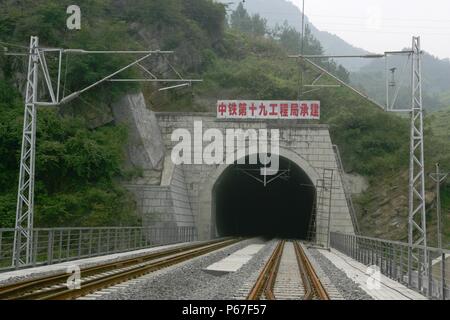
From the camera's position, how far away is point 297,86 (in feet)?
159

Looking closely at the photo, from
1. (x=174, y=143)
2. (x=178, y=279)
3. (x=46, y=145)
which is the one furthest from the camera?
(x=174, y=143)

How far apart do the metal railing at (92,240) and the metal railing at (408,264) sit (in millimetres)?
7947

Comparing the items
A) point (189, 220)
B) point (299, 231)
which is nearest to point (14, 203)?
point (189, 220)

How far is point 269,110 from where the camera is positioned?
30.7 metres

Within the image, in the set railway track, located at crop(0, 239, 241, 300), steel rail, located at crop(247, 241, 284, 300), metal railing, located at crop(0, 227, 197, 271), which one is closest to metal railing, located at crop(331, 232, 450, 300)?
steel rail, located at crop(247, 241, 284, 300)

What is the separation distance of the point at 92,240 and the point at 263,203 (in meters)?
29.2

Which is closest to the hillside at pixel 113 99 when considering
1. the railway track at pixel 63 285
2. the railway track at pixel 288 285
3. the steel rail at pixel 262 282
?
the railway track at pixel 63 285

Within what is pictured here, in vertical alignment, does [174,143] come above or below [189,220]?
above

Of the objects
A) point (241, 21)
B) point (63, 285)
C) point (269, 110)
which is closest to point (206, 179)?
point (269, 110)

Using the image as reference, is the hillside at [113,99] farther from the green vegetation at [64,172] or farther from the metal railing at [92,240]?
the metal railing at [92,240]

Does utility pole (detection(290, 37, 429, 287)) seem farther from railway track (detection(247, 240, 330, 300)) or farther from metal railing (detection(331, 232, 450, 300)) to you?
railway track (detection(247, 240, 330, 300))
